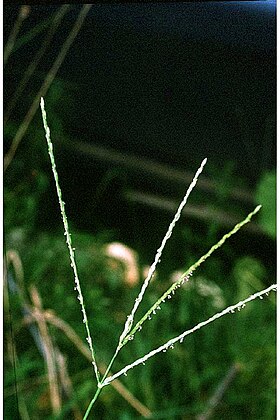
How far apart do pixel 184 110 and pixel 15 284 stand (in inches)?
15.0

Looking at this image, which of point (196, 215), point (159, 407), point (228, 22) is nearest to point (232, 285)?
point (196, 215)

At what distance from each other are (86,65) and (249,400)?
51 centimetres

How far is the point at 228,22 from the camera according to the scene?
741mm

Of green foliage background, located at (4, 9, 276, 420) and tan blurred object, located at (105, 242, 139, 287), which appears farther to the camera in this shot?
tan blurred object, located at (105, 242, 139, 287)

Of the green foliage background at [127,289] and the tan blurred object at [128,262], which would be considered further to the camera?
the tan blurred object at [128,262]

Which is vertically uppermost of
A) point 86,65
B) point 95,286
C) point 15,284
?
point 86,65

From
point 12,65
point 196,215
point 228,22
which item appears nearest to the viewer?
point 228,22

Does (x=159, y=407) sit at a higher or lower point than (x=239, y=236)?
lower

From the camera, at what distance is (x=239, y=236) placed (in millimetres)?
1593

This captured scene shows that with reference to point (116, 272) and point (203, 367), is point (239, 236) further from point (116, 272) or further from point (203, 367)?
point (203, 367)

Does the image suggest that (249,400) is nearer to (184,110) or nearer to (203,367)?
(203,367)

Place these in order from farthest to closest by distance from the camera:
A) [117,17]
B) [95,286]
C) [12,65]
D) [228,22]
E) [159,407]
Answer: [95,286] < [12,65] < [159,407] < [117,17] < [228,22]

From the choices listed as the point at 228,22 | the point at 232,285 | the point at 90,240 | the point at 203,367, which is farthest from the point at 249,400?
the point at 228,22

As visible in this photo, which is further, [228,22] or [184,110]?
[184,110]
